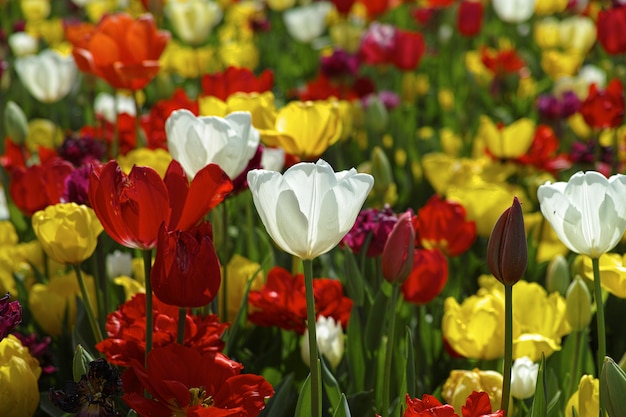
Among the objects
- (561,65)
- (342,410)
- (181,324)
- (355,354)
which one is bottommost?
(561,65)

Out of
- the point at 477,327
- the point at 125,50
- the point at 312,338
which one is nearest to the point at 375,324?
the point at 477,327

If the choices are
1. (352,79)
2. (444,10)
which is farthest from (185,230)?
(444,10)

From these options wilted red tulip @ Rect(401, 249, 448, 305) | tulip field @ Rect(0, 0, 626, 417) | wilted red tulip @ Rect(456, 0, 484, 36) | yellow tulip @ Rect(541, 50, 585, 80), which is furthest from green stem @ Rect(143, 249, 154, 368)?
wilted red tulip @ Rect(456, 0, 484, 36)

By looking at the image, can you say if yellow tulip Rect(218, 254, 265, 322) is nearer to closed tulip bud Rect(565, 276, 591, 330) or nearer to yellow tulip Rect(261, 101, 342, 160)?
yellow tulip Rect(261, 101, 342, 160)

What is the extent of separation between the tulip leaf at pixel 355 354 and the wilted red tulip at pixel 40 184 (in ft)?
1.87

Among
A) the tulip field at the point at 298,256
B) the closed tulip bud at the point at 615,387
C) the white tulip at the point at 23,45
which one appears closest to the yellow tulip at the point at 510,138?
the tulip field at the point at 298,256

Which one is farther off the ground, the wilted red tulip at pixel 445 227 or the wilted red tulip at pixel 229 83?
the wilted red tulip at pixel 229 83

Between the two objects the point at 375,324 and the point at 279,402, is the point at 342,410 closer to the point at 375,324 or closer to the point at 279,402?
the point at 279,402

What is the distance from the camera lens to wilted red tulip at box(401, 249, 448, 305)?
157 centimetres

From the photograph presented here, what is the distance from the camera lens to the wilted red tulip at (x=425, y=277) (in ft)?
5.15

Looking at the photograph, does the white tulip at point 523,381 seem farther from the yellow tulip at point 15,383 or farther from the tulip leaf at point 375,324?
the yellow tulip at point 15,383

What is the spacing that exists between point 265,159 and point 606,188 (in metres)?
0.88

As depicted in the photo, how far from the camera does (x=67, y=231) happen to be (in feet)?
4.56

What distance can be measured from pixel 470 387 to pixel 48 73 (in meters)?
1.78
